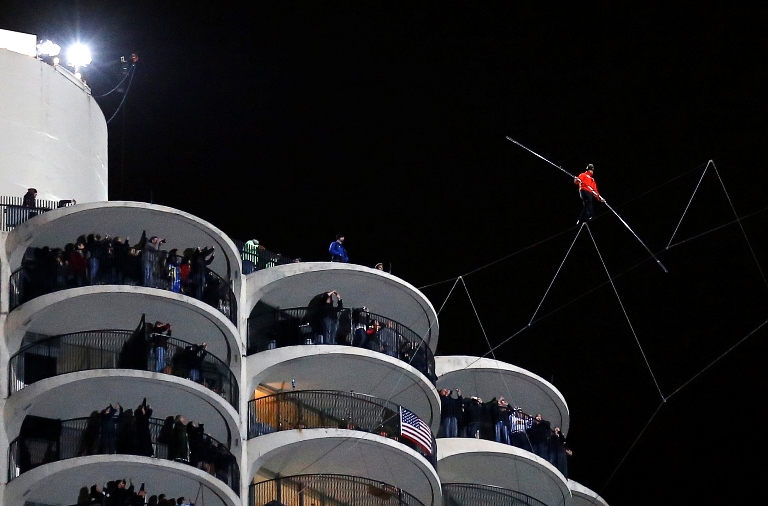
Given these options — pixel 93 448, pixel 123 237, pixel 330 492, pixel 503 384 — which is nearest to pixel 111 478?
pixel 93 448

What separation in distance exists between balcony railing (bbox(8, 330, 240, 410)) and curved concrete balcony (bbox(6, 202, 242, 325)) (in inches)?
56.1

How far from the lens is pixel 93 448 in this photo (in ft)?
179

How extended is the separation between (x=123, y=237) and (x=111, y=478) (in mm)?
7966

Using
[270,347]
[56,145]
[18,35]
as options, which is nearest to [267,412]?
[270,347]

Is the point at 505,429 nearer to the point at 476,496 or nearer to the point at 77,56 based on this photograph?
the point at 476,496

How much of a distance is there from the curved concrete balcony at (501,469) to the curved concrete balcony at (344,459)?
2.96 metres

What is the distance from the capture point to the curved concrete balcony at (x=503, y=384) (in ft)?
221

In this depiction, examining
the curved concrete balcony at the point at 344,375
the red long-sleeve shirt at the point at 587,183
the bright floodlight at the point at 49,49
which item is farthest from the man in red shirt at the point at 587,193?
the bright floodlight at the point at 49,49

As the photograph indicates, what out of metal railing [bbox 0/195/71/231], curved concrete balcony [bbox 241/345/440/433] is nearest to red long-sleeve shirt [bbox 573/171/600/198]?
curved concrete balcony [bbox 241/345/440/433]

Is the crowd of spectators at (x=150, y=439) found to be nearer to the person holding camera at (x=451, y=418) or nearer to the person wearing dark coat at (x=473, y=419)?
the person holding camera at (x=451, y=418)

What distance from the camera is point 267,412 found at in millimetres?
60375

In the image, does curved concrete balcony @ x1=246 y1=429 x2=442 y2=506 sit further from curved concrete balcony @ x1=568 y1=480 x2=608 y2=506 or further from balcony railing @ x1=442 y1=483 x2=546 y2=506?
curved concrete balcony @ x1=568 y1=480 x2=608 y2=506

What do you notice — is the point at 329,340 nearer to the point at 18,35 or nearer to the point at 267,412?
the point at 267,412


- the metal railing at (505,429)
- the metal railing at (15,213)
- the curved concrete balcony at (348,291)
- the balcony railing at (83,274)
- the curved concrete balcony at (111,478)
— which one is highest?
the metal railing at (15,213)
